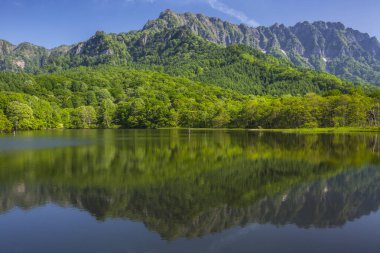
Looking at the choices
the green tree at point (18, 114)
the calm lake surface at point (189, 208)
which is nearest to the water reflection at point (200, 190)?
the calm lake surface at point (189, 208)

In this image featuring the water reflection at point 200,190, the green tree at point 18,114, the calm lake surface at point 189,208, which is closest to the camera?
the calm lake surface at point 189,208

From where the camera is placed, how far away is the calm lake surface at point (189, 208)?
17.6m

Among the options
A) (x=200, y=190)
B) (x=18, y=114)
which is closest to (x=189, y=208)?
(x=200, y=190)

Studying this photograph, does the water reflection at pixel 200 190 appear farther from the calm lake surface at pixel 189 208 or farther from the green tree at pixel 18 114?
the green tree at pixel 18 114

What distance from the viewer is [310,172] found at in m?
36.7

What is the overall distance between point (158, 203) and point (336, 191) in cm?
1500

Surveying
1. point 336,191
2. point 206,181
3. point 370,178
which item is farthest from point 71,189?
point 370,178

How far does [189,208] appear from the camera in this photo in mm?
23250

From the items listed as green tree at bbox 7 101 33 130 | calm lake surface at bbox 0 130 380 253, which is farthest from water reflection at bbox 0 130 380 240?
green tree at bbox 7 101 33 130

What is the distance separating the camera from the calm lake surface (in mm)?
17578

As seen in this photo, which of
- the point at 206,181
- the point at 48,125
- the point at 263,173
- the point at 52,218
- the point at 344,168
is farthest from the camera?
the point at 48,125

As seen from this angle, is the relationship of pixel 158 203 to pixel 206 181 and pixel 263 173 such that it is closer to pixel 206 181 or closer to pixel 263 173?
pixel 206 181

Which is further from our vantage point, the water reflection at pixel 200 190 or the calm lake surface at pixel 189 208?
the water reflection at pixel 200 190

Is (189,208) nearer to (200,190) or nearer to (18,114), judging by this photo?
(200,190)
